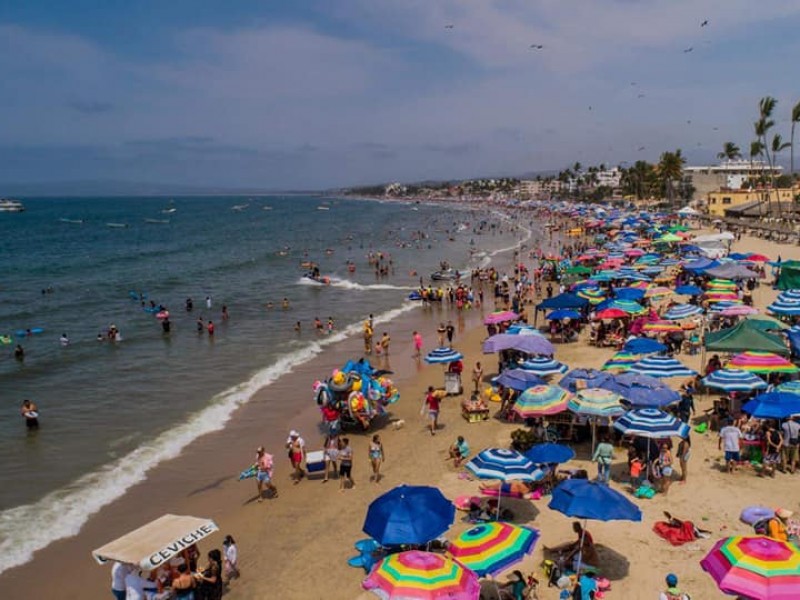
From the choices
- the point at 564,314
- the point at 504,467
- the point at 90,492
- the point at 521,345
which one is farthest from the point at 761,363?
the point at 90,492

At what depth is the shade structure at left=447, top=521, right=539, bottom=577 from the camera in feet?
24.6

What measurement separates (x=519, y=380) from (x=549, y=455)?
3766 millimetres

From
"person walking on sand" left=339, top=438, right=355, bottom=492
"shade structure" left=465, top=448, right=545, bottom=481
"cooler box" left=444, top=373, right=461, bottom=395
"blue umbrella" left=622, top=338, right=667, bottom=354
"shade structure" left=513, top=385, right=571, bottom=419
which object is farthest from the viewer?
"cooler box" left=444, top=373, right=461, bottom=395

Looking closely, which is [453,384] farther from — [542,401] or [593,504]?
[593,504]

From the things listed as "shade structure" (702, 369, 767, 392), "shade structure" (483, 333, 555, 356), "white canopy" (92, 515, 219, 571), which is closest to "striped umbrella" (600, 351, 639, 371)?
"shade structure" (483, 333, 555, 356)

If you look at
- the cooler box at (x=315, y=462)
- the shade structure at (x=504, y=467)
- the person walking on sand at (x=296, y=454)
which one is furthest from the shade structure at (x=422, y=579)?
the person walking on sand at (x=296, y=454)

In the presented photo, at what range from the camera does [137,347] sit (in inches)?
1047

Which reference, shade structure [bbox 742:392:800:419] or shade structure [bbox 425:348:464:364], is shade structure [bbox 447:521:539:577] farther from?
shade structure [bbox 425:348:464:364]

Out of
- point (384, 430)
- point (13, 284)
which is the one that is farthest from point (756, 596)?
point (13, 284)

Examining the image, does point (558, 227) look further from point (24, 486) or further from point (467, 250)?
point (24, 486)

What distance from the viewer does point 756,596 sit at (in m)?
6.27

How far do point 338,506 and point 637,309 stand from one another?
13.0 metres

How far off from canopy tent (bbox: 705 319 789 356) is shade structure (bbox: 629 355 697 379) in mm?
1742

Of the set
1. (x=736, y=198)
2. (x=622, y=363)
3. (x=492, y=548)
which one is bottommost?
(x=492, y=548)
